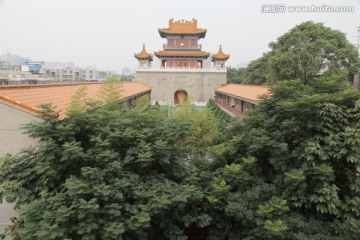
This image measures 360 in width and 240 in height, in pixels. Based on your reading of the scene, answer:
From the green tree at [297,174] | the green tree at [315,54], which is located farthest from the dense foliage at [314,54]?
the green tree at [297,174]

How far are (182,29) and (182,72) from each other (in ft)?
23.6

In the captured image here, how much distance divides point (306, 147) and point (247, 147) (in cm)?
195

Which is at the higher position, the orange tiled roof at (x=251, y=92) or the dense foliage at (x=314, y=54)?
the dense foliage at (x=314, y=54)

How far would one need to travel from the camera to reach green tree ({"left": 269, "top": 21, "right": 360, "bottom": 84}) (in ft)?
71.6

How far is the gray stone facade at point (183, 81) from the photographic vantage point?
133 ft

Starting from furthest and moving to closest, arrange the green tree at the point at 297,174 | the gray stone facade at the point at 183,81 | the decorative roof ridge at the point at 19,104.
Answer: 1. the gray stone facade at the point at 183,81
2. the decorative roof ridge at the point at 19,104
3. the green tree at the point at 297,174

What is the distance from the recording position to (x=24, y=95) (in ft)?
27.5

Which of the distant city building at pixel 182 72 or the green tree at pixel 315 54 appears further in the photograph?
the distant city building at pixel 182 72

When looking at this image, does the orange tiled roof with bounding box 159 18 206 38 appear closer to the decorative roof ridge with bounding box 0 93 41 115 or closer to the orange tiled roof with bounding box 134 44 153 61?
the orange tiled roof with bounding box 134 44 153 61

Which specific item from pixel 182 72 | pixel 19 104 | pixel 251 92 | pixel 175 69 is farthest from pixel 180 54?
pixel 19 104

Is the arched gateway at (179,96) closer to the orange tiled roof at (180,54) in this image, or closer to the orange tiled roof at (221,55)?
the orange tiled roof at (180,54)

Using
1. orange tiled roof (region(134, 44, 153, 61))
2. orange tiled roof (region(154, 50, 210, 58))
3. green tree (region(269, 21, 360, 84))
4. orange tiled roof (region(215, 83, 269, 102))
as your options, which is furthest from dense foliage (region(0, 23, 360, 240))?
orange tiled roof (region(134, 44, 153, 61))

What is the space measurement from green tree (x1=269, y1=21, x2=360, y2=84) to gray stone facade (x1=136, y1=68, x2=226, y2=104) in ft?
57.2

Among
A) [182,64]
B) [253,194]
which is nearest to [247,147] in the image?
[253,194]
